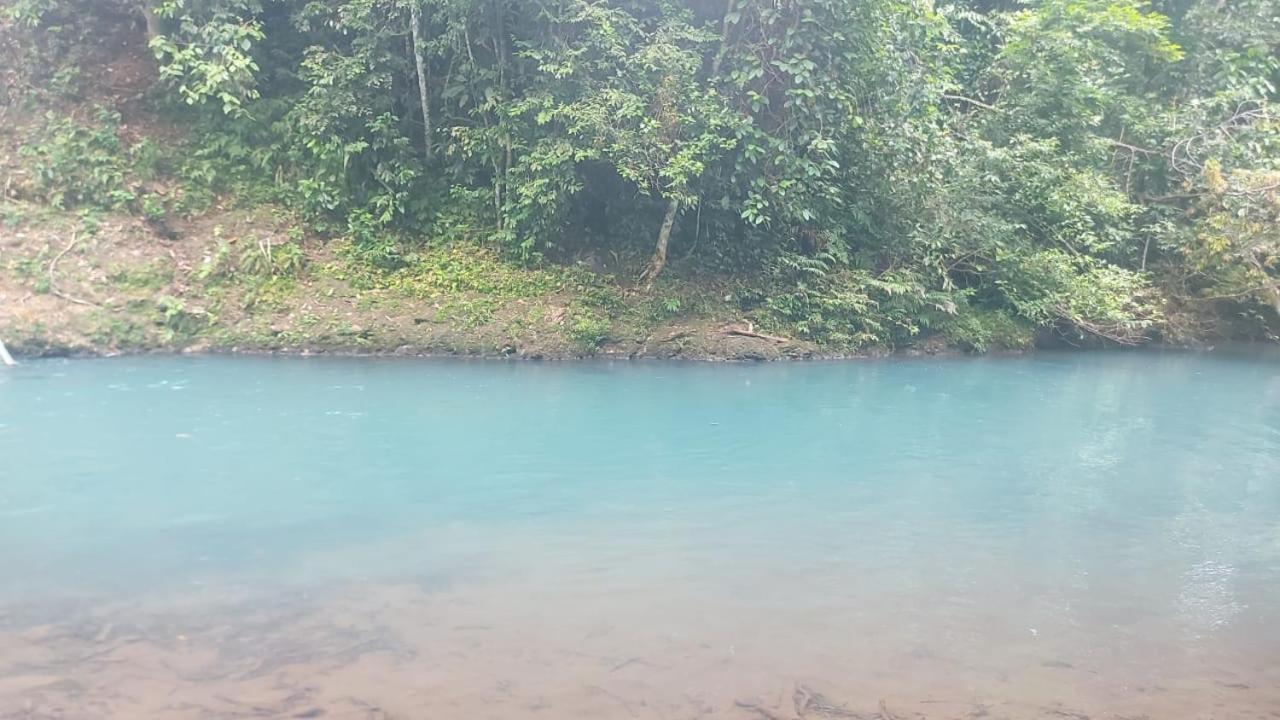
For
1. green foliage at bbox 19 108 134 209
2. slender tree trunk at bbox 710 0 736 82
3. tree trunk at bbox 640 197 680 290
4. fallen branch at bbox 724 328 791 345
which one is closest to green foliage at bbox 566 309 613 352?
tree trunk at bbox 640 197 680 290

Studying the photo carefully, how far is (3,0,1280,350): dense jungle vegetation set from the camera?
1391cm

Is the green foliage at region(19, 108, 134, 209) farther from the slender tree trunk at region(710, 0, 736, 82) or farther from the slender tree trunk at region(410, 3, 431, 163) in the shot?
the slender tree trunk at region(710, 0, 736, 82)

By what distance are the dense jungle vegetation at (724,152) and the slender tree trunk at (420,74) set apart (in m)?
0.06

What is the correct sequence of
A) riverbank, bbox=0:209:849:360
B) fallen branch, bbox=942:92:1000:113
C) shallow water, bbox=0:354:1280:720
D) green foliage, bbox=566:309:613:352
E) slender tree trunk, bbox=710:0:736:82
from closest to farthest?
shallow water, bbox=0:354:1280:720 → riverbank, bbox=0:209:849:360 → slender tree trunk, bbox=710:0:736:82 → green foliage, bbox=566:309:613:352 → fallen branch, bbox=942:92:1000:113

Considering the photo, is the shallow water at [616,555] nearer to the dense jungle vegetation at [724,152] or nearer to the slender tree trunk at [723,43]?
the dense jungle vegetation at [724,152]

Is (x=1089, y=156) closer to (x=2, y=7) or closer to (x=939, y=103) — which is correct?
(x=939, y=103)

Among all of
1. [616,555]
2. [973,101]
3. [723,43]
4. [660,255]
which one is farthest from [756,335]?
[616,555]

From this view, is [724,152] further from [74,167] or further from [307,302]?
[74,167]

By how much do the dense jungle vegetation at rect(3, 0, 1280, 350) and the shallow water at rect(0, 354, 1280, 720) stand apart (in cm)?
394

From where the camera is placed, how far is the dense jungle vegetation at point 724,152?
13.9 meters

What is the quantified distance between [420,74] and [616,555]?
410 inches

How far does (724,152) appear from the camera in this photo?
1424 cm

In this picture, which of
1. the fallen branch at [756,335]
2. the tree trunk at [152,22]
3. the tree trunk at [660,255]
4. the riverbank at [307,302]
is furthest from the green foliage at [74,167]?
the fallen branch at [756,335]

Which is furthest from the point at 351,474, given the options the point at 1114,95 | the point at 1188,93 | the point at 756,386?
the point at 1188,93
